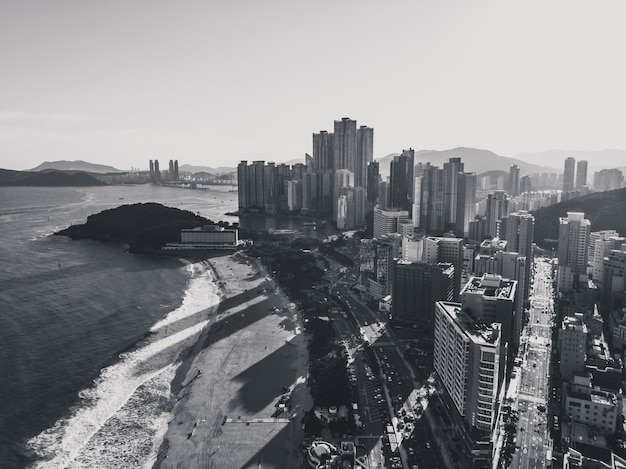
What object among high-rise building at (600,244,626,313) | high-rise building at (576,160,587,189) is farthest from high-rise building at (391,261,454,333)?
high-rise building at (576,160,587,189)

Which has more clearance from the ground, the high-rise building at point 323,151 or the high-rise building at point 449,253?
the high-rise building at point 323,151

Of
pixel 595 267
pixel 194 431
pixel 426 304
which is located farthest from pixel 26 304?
pixel 595 267

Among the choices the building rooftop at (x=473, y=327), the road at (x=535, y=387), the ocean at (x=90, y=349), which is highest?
the building rooftop at (x=473, y=327)

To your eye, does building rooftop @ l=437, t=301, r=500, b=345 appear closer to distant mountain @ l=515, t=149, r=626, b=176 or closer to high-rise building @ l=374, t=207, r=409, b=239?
high-rise building @ l=374, t=207, r=409, b=239

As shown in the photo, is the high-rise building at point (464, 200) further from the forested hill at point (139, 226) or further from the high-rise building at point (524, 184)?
the high-rise building at point (524, 184)

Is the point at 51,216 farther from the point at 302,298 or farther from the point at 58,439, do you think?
the point at 58,439

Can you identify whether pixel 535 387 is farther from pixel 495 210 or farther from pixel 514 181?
pixel 514 181

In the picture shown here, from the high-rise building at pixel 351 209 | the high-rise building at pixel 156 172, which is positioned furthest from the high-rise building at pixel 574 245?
the high-rise building at pixel 156 172
